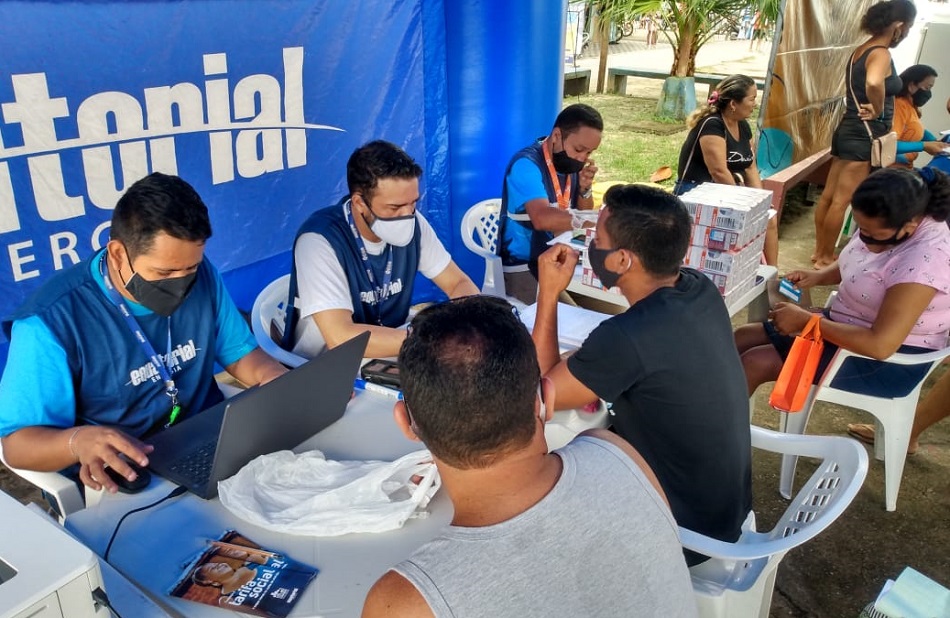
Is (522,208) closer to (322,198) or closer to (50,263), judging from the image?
(322,198)

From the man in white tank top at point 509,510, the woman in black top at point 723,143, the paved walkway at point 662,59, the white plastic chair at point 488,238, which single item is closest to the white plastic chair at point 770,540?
the man in white tank top at point 509,510

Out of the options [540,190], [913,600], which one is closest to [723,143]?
[540,190]

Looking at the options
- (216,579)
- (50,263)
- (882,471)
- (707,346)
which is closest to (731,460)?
(707,346)

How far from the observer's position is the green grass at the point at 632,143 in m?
8.09

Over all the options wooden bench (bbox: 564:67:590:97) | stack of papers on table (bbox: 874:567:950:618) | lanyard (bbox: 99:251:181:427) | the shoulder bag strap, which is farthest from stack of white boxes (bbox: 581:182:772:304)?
wooden bench (bbox: 564:67:590:97)

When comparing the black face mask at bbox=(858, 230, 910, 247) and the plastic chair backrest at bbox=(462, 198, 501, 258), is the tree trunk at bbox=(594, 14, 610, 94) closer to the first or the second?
the plastic chair backrest at bbox=(462, 198, 501, 258)

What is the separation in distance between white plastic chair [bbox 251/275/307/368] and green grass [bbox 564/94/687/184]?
557cm

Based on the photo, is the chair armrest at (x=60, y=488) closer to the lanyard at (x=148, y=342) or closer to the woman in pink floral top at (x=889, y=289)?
the lanyard at (x=148, y=342)

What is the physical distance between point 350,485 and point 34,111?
2117mm

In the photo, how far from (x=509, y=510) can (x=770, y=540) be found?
911 mm

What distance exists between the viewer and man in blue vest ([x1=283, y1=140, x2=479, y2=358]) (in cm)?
228

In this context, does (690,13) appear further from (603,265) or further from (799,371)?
(603,265)

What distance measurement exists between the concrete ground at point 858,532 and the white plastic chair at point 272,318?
1.14 meters

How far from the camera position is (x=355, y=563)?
52.4 inches
